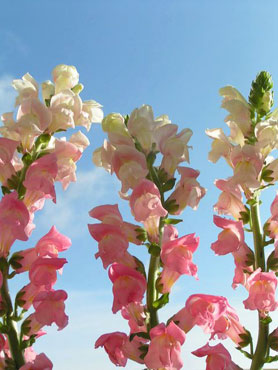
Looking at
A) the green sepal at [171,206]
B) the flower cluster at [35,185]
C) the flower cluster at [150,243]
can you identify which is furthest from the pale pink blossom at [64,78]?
the green sepal at [171,206]

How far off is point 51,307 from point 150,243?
15.9 inches

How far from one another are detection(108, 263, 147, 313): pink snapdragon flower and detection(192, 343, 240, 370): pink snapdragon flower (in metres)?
0.31

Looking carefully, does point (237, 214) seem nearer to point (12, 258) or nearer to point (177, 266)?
point (177, 266)

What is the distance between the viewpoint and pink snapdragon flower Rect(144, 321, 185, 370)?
1633 mm

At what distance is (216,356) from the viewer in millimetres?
1830

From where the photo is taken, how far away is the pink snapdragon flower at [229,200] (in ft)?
7.05

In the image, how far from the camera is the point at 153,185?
174 centimetres

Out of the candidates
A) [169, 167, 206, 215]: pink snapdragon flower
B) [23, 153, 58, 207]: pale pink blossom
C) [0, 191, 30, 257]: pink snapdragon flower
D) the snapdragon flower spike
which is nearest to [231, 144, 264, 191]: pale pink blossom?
[169, 167, 206, 215]: pink snapdragon flower

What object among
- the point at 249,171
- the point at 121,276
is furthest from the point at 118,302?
the point at 249,171

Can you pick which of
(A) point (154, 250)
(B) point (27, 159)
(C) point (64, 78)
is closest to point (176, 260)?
(A) point (154, 250)

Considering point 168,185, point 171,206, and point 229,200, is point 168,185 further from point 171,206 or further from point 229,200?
point 229,200

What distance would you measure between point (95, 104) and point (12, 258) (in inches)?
28.1

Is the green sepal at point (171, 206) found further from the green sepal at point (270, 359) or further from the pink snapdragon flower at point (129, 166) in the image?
the green sepal at point (270, 359)

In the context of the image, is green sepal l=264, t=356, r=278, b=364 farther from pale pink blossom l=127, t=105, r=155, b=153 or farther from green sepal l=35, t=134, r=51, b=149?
green sepal l=35, t=134, r=51, b=149
